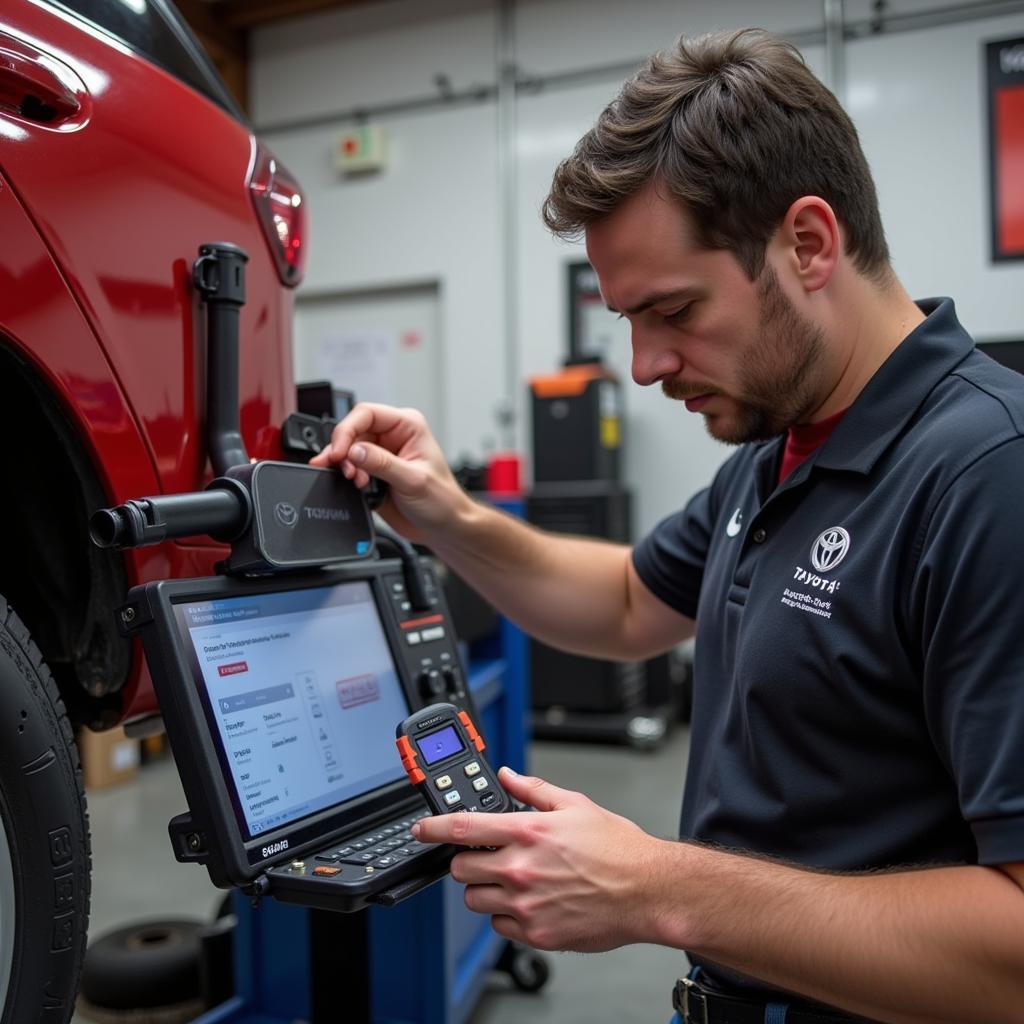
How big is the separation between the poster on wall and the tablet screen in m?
3.76

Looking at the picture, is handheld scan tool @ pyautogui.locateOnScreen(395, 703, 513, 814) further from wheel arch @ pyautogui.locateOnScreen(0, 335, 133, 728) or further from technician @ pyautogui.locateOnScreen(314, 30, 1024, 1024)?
wheel arch @ pyautogui.locateOnScreen(0, 335, 133, 728)

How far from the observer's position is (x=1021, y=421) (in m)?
0.78

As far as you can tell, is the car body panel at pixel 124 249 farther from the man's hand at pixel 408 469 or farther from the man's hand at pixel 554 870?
the man's hand at pixel 554 870

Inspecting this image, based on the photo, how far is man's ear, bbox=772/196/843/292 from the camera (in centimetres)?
90

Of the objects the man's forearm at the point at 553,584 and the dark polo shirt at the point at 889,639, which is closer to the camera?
the dark polo shirt at the point at 889,639

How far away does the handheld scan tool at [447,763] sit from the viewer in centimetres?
73

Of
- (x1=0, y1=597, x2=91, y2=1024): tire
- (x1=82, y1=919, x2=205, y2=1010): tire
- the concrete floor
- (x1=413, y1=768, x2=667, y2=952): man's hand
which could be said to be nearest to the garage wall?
the concrete floor

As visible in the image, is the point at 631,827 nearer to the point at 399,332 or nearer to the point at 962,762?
the point at 962,762

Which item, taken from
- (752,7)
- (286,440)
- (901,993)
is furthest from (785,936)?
(752,7)

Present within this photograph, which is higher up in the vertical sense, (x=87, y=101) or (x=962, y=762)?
(x=87, y=101)

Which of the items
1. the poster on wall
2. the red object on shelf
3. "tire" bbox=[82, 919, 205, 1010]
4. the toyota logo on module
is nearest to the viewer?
the toyota logo on module

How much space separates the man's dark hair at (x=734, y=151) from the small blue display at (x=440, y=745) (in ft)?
1.66

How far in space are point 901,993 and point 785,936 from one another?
87 mm

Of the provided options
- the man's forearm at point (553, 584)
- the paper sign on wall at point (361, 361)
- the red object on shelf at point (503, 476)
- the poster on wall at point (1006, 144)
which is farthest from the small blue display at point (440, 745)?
the paper sign on wall at point (361, 361)
